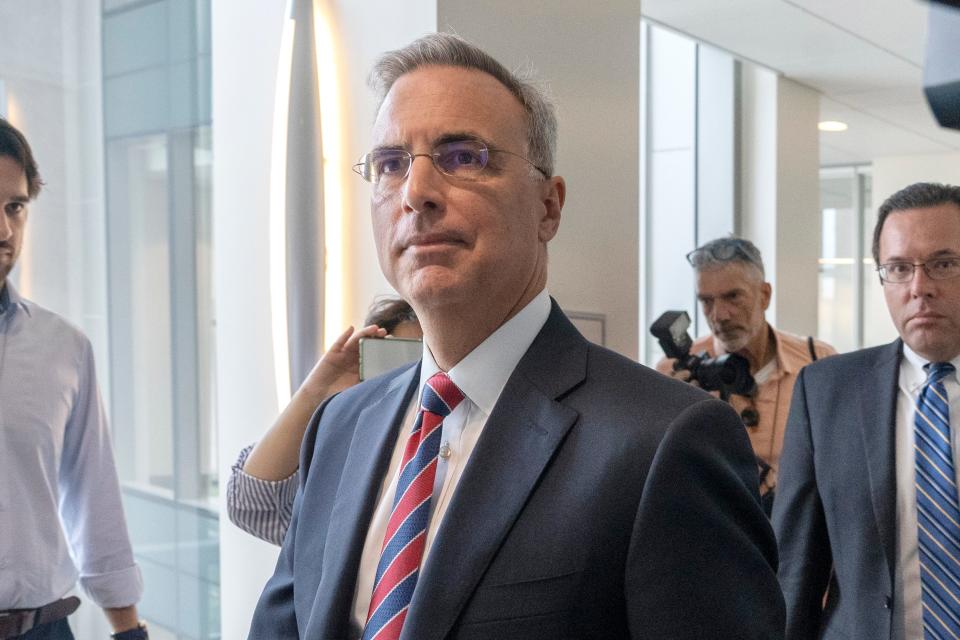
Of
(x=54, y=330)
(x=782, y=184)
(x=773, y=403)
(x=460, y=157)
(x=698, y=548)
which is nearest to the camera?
(x=698, y=548)

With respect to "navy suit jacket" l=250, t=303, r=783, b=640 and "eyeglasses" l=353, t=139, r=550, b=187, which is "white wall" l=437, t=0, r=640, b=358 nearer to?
"eyeglasses" l=353, t=139, r=550, b=187

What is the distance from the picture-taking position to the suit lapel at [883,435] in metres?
2.25

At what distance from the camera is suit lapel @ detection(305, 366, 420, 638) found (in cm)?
138

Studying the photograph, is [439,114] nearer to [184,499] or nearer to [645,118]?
[184,499]

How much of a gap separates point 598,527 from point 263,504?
1339 millimetres

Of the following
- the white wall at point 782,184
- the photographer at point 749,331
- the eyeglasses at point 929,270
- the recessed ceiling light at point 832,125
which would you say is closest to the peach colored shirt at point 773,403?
the photographer at point 749,331

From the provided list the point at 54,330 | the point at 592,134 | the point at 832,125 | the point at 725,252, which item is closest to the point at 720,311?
the point at 725,252

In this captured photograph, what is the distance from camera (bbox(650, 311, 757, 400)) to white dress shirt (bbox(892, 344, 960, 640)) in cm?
87

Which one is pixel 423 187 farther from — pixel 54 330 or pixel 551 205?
pixel 54 330

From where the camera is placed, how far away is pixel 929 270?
7.80 ft

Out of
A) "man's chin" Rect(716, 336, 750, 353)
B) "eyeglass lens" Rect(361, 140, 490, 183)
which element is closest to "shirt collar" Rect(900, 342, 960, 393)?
"man's chin" Rect(716, 336, 750, 353)

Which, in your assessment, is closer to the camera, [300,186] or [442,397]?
[442,397]

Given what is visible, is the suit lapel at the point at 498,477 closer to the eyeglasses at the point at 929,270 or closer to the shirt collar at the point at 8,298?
the eyeglasses at the point at 929,270

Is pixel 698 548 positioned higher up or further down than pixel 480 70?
further down
